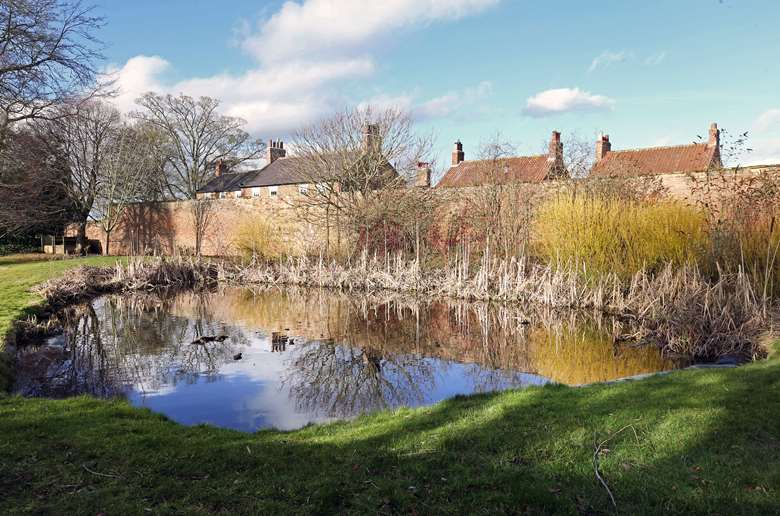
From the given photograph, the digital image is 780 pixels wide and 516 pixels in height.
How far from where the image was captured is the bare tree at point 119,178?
26359 mm

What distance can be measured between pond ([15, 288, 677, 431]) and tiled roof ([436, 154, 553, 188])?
4760 mm

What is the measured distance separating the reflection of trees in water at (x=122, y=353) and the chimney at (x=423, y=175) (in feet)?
28.1

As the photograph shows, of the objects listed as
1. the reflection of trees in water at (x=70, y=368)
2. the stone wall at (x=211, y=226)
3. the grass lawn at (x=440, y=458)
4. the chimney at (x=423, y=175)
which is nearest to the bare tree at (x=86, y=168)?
the stone wall at (x=211, y=226)

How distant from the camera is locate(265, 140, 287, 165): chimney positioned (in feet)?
122

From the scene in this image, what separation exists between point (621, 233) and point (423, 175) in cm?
851

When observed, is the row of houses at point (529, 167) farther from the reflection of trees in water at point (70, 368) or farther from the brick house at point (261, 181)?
the reflection of trees in water at point (70, 368)

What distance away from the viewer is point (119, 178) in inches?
1041

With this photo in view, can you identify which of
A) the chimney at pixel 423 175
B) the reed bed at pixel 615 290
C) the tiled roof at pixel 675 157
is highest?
the tiled roof at pixel 675 157

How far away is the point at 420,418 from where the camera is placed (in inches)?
189

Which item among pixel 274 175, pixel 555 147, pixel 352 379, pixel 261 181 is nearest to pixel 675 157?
pixel 555 147

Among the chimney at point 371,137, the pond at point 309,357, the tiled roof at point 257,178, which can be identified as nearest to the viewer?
the pond at point 309,357

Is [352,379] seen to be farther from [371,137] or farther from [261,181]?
[261,181]

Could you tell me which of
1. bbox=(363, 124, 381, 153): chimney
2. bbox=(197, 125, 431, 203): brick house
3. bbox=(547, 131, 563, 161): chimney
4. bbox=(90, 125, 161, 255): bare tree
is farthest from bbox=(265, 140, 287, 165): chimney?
bbox=(547, 131, 563, 161): chimney

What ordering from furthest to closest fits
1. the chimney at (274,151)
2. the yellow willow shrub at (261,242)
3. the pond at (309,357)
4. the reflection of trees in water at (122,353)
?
the chimney at (274,151) < the yellow willow shrub at (261,242) < the reflection of trees in water at (122,353) < the pond at (309,357)
